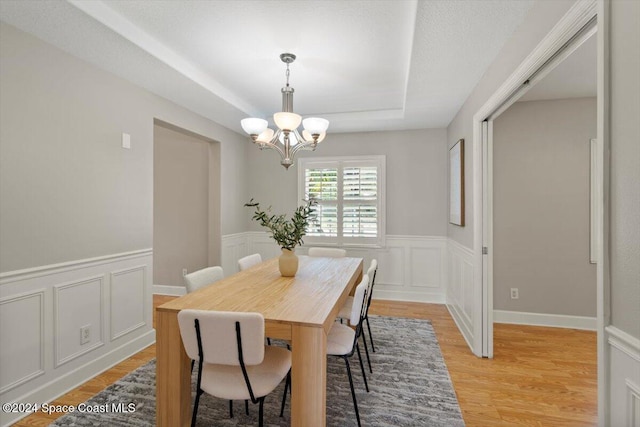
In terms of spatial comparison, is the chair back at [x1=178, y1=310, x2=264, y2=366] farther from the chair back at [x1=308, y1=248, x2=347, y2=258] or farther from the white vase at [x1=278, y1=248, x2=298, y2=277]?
the chair back at [x1=308, y1=248, x2=347, y2=258]

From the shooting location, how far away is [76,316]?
2.35 m

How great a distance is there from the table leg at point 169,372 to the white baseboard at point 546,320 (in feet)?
11.0

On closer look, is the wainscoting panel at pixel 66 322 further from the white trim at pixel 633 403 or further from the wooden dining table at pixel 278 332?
the white trim at pixel 633 403

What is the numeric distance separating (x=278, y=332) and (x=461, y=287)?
2.54m

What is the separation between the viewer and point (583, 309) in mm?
3373

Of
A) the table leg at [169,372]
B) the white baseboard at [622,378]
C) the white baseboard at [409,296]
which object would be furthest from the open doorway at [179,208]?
the white baseboard at [622,378]

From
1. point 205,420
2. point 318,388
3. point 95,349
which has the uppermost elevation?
point 318,388

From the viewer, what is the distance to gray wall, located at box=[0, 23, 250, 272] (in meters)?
1.96

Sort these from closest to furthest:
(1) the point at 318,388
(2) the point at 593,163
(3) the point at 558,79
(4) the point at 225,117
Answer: (1) the point at 318,388 < (3) the point at 558,79 < (2) the point at 593,163 < (4) the point at 225,117

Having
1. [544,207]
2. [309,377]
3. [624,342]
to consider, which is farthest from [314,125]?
[544,207]

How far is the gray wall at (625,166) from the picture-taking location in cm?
97

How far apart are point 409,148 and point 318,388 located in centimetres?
370

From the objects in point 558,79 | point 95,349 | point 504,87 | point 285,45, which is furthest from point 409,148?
point 95,349

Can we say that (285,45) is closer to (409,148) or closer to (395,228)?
(409,148)
